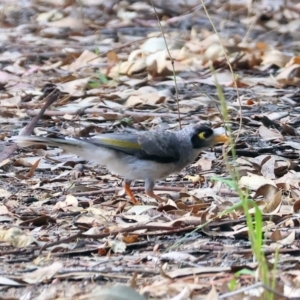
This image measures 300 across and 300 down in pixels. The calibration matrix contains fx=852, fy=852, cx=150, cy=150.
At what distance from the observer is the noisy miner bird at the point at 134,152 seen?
19.4ft

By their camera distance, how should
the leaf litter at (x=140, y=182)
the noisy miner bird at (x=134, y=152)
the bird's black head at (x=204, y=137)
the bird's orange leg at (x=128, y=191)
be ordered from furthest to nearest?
the bird's black head at (x=204, y=137), the noisy miner bird at (x=134, y=152), the bird's orange leg at (x=128, y=191), the leaf litter at (x=140, y=182)

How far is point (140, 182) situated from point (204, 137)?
2.75 feet

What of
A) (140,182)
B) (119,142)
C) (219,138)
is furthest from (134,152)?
(140,182)

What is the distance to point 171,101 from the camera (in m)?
9.19

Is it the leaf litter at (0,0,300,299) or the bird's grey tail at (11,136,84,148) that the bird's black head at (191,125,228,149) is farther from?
the bird's grey tail at (11,136,84,148)

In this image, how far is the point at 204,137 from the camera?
248 inches

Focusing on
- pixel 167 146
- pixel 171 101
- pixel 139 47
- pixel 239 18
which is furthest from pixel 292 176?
pixel 239 18

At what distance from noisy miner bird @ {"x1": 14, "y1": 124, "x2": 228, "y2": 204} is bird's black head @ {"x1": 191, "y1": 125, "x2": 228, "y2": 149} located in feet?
0.22

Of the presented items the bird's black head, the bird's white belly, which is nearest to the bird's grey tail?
the bird's white belly

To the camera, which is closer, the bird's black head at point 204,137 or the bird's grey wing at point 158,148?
the bird's grey wing at point 158,148

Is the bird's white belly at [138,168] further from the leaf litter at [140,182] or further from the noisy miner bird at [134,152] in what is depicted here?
the leaf litter at [140,182]

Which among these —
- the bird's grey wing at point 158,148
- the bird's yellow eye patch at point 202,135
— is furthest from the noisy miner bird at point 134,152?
the bird's yellow eye patch at point 202,135

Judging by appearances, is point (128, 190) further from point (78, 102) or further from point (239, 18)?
point (239, 18)

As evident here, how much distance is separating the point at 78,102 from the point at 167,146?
10.6ft
